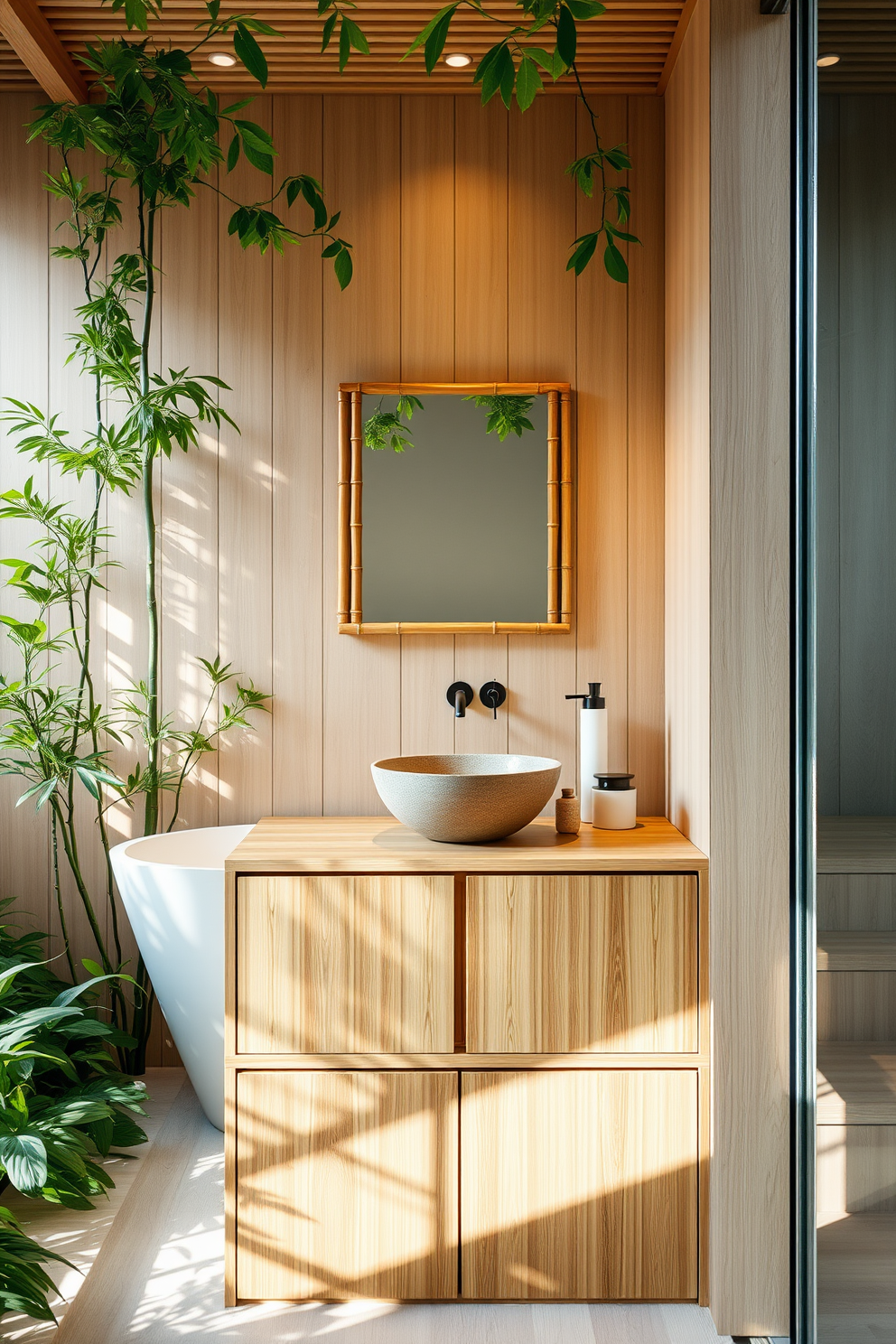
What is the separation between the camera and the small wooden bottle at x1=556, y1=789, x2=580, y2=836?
2.32m

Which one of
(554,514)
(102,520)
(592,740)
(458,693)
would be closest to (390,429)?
(554,514)

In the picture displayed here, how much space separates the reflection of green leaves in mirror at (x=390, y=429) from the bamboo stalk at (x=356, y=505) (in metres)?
0.03

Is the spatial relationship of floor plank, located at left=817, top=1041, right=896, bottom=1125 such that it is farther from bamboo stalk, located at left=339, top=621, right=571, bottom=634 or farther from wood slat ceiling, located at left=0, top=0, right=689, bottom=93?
wood slat ceiling, located at left=0, top=0, right=689, bottom=93

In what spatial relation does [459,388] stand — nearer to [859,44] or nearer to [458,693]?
[458,693]

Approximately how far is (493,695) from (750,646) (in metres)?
0.85

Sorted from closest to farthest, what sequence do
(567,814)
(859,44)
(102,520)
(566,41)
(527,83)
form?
(566,41) → (527,83) → (859,44) → (567,814) → (102,520)

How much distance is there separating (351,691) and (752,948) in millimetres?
1239

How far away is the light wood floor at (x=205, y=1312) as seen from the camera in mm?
1968

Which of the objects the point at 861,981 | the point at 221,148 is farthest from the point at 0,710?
the point at 861,981

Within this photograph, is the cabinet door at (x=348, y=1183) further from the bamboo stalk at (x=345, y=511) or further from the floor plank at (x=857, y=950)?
the bamboo stalk at (x=345, y=511)

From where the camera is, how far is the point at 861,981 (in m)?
1.64

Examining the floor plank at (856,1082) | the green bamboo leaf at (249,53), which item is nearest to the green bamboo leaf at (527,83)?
the green bamboo leaf at (249,53)

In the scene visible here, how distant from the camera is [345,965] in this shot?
2090 mm

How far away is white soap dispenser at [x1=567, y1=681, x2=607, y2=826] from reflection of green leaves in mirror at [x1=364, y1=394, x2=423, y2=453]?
2.71 ft
